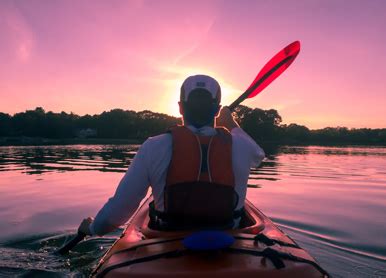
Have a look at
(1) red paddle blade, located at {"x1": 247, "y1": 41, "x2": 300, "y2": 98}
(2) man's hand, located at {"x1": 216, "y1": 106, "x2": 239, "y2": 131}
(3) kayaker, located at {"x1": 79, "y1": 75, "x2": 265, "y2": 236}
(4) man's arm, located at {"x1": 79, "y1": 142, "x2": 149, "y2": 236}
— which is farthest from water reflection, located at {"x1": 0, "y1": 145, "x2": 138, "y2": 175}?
(3) kayaker, located at {"x1": 79, "y1": 75, "x2": 265, "y2": 236}

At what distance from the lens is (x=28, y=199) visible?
9438mm

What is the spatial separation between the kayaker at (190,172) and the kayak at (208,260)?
0.22 metres

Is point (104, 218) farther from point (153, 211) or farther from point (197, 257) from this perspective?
point (197, 257)

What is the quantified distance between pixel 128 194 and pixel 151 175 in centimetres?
23

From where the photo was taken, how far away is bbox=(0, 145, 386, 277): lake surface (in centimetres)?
484

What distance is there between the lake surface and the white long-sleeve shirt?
1.86 meters

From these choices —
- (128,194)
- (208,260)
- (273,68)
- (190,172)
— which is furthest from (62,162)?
(208,260)

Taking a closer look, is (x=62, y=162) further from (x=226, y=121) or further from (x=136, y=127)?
(x=136, y=127)

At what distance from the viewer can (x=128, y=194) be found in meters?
2.88

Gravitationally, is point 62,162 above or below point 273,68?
below

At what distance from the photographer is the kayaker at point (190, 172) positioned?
2.83m

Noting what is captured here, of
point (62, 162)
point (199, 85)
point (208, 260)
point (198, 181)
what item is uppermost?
point (199, 85)

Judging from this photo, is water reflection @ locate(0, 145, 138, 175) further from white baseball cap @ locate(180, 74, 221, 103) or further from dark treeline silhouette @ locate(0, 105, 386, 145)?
dark treeline silhouette @ locate(0, 105, 386, 145)

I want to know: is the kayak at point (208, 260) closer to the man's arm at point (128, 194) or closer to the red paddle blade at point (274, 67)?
the man's arm at point (128, 194)
